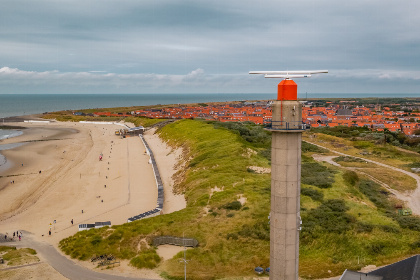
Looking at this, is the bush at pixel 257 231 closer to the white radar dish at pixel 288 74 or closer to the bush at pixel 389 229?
the bush at pixel 389 229

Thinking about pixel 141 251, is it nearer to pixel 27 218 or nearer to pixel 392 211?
pixel 27 218

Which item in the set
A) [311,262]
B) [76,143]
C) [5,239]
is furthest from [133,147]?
[311,262]

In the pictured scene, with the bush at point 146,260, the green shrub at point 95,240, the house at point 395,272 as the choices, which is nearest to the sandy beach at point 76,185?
the bush at point 146,260

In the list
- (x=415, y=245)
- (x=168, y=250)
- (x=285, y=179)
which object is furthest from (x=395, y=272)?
(x=168, y=250)

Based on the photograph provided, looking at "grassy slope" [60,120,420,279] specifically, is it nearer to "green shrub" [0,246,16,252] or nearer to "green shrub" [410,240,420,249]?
"green shrub" [410,240,420,249]

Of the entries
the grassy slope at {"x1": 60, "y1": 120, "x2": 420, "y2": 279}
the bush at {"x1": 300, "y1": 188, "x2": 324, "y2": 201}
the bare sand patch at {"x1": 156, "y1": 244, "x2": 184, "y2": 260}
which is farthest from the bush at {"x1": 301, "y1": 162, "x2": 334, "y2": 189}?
the bare sand patch at {"x1": 156, "y1": 244, "x2": 184, "y2": 260}
